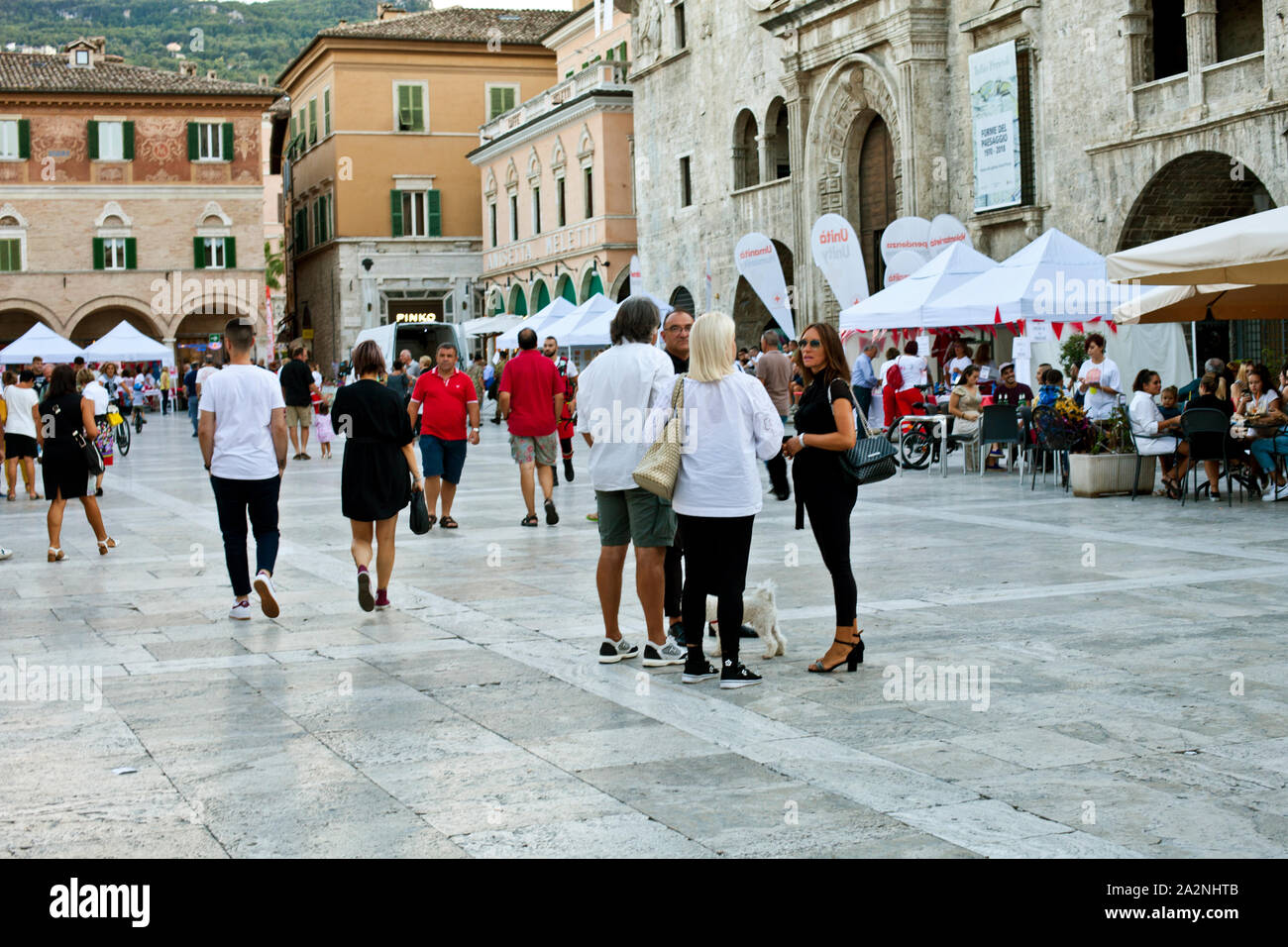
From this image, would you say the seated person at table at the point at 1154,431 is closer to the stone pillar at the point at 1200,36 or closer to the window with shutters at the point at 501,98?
the stone pillar at the point at 1200,36

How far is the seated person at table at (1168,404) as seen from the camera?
14.9 meters

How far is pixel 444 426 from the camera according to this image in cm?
1370

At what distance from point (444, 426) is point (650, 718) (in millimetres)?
7823

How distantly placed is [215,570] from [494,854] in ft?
23.8

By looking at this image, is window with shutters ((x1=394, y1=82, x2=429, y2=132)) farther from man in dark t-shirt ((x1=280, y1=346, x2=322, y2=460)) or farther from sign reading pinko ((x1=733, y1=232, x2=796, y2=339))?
man in dark t-shirt ((x1=280, y1=346, x2=322, y2=460))

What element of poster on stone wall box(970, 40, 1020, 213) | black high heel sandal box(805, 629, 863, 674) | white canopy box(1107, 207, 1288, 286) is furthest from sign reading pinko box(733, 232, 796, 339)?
black high heel sandal box(805, 629, 863, 674)

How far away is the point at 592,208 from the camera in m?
44.2

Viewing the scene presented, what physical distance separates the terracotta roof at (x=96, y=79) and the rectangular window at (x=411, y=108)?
4.60 meters

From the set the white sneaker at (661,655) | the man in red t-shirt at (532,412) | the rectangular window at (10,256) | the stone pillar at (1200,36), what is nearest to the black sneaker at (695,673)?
the white sneaker at (661,655)

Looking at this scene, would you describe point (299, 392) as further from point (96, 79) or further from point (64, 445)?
point (96, 79)

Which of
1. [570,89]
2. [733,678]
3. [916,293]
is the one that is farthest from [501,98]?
[733,678]

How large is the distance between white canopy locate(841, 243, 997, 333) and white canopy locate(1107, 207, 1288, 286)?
4901 mm
